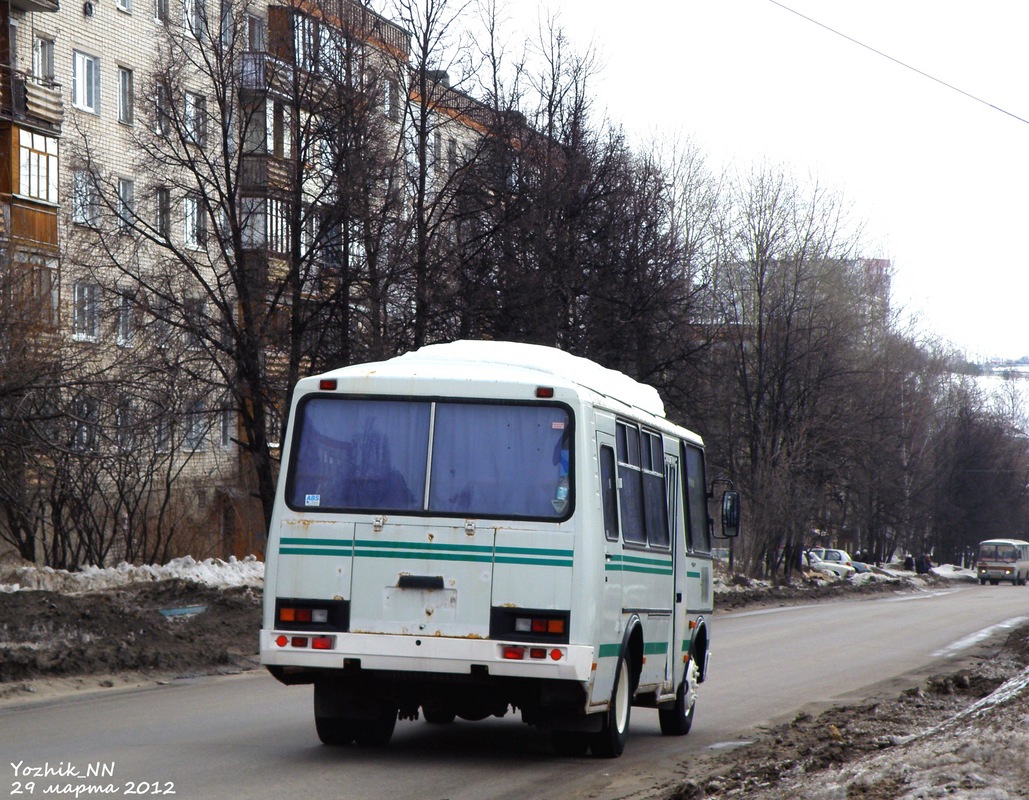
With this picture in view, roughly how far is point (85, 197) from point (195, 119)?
2.11 meters

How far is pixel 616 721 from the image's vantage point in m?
9.98

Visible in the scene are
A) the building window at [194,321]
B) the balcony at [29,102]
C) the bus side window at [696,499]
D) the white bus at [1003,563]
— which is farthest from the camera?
the white bus at [1003,563]

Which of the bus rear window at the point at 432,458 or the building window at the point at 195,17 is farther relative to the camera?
the building window at the point at 195,17

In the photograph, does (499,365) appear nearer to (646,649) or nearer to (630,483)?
(630,483)

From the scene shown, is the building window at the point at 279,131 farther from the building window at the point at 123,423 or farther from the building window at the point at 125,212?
the building window at the point at 123,423

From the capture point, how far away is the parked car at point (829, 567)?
6322cm

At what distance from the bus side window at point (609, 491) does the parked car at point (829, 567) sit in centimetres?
5335

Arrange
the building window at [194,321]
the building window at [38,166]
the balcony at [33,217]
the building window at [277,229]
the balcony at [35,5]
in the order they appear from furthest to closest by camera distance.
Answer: the balcony at [35,5] < the building window at [38,166] < the balcony at [33,217] < the building window at [277,229] < the building window at [194,321]

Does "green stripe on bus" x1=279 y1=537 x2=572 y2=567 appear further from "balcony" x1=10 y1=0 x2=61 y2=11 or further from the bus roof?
"balcony" x1=10 y1=0 x2=61 y2=11

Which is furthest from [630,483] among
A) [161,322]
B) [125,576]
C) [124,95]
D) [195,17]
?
[124,95]

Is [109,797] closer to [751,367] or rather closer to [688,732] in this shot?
[688,732]

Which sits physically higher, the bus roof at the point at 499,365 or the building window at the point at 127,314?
the building window at the point at 127,314

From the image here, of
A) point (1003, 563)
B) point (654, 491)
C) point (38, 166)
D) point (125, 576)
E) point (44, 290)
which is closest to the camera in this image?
point (654, 491)


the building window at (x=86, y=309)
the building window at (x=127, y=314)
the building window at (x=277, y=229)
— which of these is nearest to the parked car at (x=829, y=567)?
the building window at (x=277, y=229)
